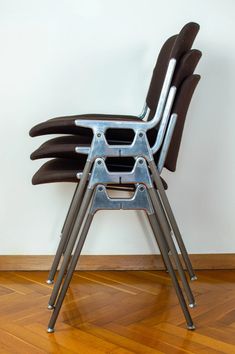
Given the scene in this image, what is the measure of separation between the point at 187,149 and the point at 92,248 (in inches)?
22.4

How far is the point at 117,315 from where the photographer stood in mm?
1527

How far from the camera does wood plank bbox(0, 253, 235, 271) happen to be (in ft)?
6.52

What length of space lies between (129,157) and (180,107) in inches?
8.5

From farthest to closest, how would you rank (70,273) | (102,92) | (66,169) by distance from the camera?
1. (102,92)
2. (66,169)
3. (70,273)

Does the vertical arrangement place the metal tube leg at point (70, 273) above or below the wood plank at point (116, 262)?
above

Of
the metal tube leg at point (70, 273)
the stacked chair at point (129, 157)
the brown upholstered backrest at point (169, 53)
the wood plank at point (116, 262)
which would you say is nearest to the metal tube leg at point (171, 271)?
the stacked chair at point (129, 157)

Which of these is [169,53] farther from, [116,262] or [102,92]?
[116,262]

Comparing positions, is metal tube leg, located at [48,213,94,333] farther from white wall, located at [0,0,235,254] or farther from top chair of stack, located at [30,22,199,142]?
white wall, located at [0,0,235,254]

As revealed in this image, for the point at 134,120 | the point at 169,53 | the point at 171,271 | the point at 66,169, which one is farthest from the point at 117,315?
the point at 169,53

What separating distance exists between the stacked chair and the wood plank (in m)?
0.51

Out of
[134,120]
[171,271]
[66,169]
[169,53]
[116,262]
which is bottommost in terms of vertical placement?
[116,262]

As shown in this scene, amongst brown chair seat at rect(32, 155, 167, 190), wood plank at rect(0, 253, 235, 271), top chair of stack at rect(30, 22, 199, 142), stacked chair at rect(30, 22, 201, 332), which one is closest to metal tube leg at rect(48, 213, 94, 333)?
stacked chair at rect(30, 22, 201, 332)

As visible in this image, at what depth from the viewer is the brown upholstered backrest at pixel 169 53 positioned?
1394 millimetres

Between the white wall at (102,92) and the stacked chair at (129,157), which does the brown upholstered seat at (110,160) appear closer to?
the stacked chair at (129,157)
